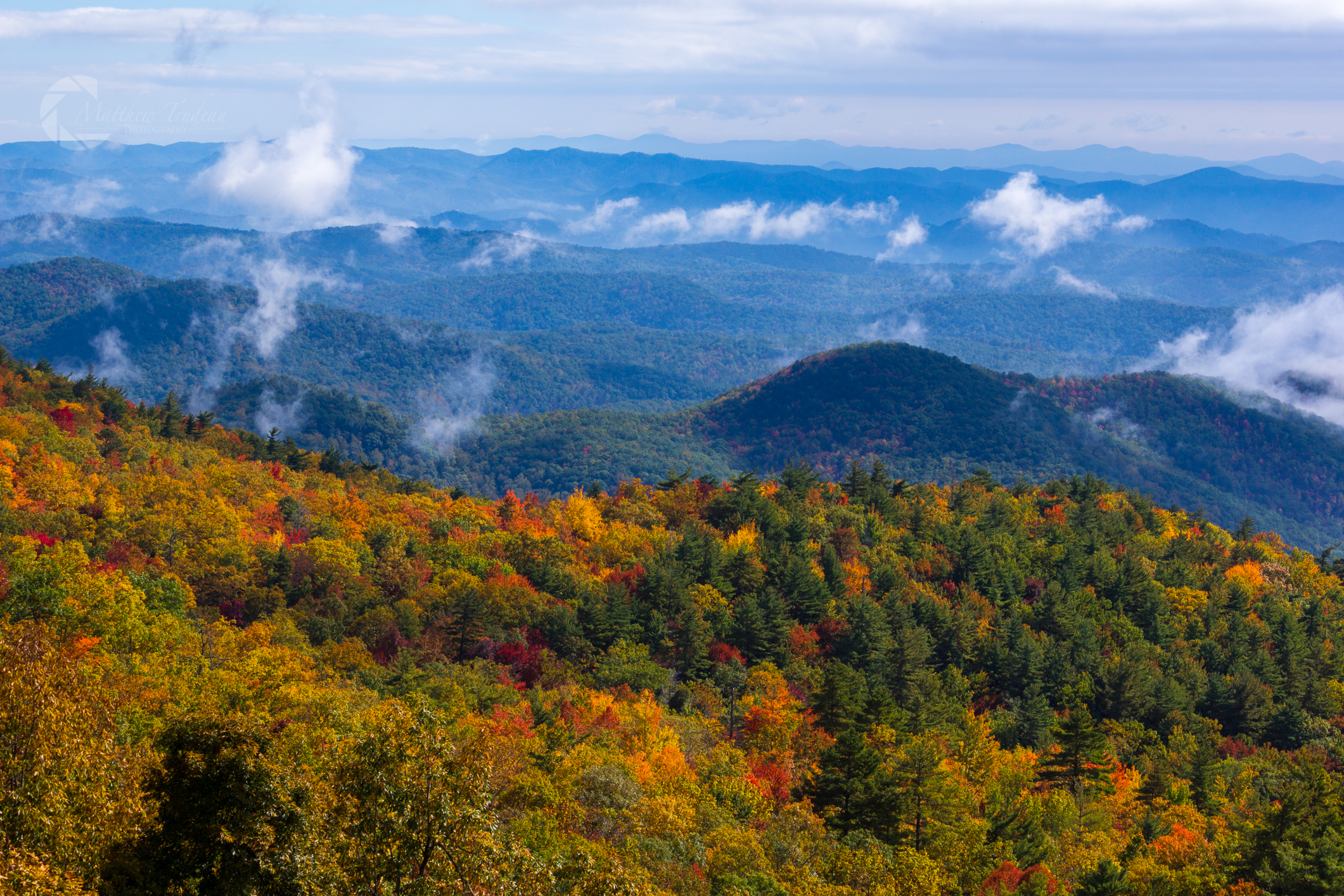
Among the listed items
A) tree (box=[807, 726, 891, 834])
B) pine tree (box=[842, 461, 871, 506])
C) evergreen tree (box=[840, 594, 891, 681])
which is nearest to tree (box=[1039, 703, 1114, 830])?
tree (box=[807, 726, 891, 834])

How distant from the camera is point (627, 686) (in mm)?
64062

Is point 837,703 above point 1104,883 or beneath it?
beneath

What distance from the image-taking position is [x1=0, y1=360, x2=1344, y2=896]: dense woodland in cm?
1928

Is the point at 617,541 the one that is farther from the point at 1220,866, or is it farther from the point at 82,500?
the point at 1220,866

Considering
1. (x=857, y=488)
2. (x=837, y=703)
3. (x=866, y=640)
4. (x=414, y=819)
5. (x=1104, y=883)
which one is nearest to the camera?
(x=414, y=819)

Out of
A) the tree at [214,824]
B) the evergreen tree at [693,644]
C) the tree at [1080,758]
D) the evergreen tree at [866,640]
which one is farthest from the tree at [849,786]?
the tree at [214,824]

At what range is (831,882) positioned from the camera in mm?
34875

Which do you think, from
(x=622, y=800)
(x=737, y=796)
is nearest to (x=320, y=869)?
(x=622, y=800)

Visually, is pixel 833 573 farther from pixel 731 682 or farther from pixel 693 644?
pixel 731 682

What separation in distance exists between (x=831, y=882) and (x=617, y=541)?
63.1 metres

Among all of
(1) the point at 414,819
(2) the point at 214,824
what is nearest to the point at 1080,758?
(1) the point at 414,819

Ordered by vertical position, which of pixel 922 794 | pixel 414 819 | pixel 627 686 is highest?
pixel 414 819

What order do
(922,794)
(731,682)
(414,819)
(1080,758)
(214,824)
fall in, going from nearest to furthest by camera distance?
(414,819) → (214,824) → (922,794) → (1080,758) → (731,682)

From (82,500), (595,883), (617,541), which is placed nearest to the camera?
(595,883)
